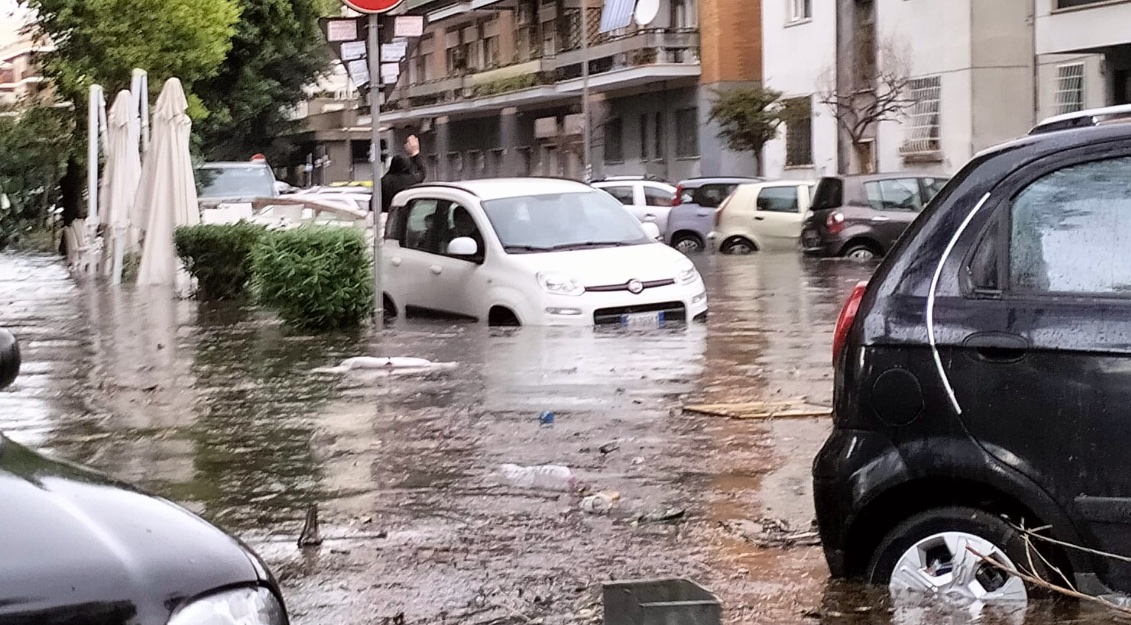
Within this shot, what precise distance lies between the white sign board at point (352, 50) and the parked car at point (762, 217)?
14230mm

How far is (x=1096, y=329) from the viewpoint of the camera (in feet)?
16.5

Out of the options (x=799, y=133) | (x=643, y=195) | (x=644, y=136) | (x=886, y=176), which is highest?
(x=644, y=136)

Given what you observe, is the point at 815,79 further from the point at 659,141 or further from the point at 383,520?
the point at 383,520

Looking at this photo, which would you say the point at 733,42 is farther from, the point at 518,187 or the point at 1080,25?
the point at 518,187

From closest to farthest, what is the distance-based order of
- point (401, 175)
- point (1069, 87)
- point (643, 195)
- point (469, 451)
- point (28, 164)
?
1. point (469, 451)
2. point (401, 175)
3. point (643, 195)
4. point (1069, 87)
5. point (28, 164)

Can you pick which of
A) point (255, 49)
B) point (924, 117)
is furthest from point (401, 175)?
point (255, 49)

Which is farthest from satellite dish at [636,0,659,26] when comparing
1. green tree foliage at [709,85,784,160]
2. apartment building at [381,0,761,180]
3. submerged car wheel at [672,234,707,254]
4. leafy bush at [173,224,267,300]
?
leafy bush at [173,224,267,300]

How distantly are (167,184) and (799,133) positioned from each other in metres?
22.5

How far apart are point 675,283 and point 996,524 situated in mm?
10001

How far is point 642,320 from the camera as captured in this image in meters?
15.1

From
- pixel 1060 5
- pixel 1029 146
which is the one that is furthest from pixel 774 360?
pixel 1060 5

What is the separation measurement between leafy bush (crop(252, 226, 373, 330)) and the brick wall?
32.3 meters

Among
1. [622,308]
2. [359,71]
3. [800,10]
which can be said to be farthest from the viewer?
[800,10]

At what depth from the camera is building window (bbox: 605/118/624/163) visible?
177 feet
